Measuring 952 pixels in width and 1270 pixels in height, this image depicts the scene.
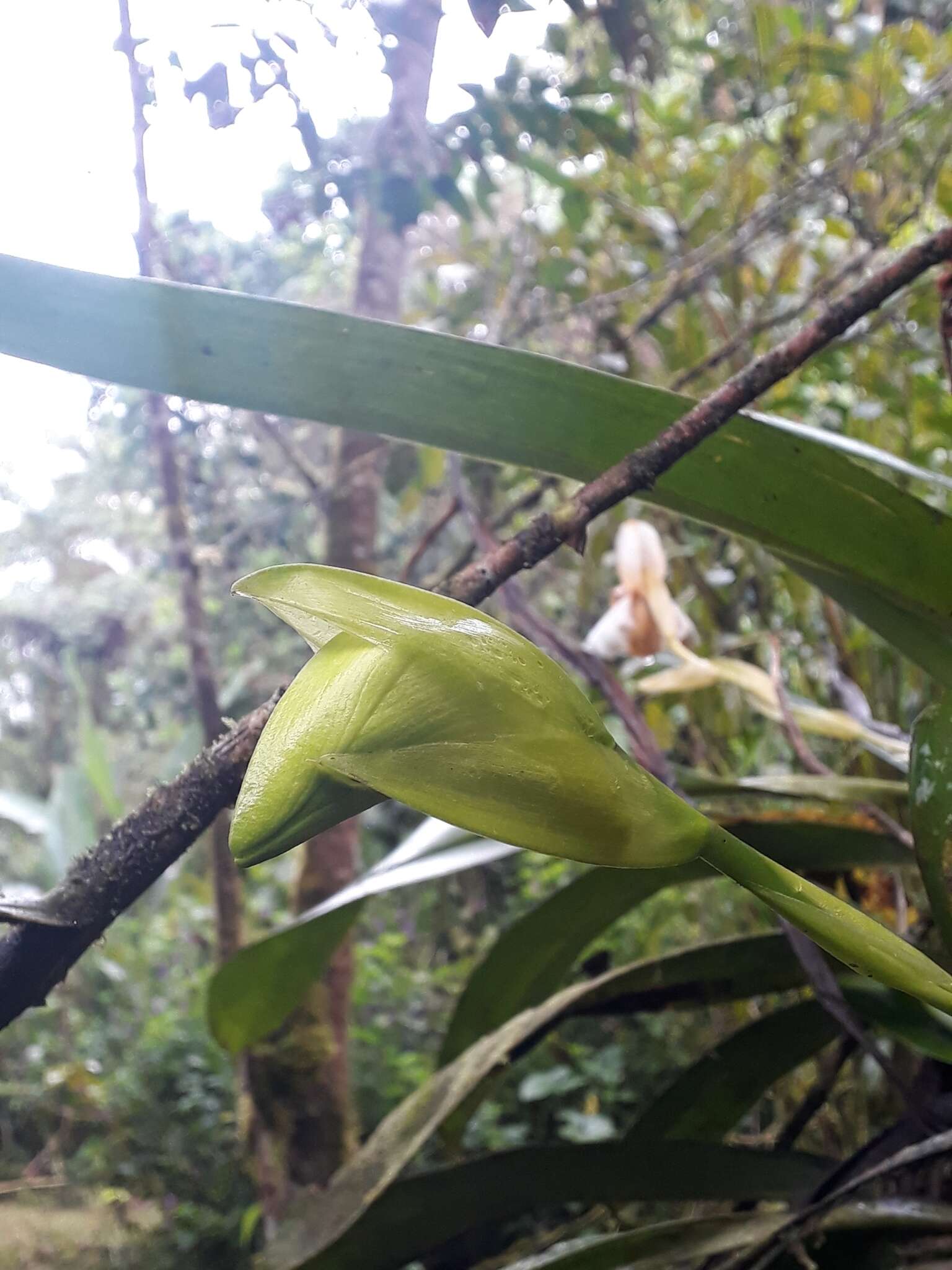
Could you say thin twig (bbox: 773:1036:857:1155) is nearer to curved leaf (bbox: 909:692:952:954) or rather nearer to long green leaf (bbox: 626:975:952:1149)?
long green leaf (bbox: 626:975:952:1149)

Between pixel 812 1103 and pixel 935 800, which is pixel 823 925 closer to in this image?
pixel 935 800

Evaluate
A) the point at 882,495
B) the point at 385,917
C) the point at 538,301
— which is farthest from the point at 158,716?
the point at 882,495

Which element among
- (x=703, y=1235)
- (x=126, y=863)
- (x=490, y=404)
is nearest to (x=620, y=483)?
(x=490, y=404)

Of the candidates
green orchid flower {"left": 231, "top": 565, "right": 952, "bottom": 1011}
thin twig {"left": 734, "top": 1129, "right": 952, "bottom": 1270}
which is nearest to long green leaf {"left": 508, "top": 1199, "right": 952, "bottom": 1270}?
thin twig {"left": 734, "top": 1129, "right": 952, "bottom": 1270}

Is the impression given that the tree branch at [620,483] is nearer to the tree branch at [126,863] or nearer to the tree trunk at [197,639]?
the tree branch at [126,863]

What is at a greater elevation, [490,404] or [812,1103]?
[490,404]

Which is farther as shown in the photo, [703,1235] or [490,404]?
[703,1235]
